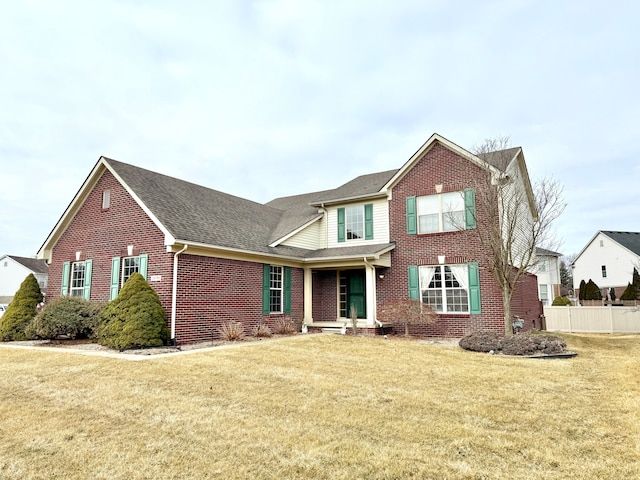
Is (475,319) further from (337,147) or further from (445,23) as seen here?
(337,147)

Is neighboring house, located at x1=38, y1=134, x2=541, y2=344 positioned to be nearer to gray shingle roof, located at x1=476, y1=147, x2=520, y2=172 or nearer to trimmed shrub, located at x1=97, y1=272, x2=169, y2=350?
gray shingle roof, located at x1=476, y1=147, x2=520, y2=172

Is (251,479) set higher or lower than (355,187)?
lower

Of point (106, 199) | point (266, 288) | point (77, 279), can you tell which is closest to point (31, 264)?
point (77, 279)

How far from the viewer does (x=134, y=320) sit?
1123 centimetres

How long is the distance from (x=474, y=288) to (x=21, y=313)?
16.2 meters

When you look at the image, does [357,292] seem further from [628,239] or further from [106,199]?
[628,239]

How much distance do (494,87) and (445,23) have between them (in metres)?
4.74

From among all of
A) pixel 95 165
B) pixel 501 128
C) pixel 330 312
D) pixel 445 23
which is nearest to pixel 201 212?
pixel 95 165

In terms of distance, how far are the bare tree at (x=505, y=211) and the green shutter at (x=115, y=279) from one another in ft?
40.8

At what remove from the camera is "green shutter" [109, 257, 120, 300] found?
13922 mm

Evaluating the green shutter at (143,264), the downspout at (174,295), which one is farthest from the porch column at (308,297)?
the green shutter at (143,264)

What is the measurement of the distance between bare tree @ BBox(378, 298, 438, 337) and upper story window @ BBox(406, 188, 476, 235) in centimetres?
294

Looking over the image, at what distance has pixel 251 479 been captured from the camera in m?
3.62

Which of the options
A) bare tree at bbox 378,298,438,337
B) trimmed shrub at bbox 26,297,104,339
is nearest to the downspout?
trimmed shrub at bbox 26,297,104,339
